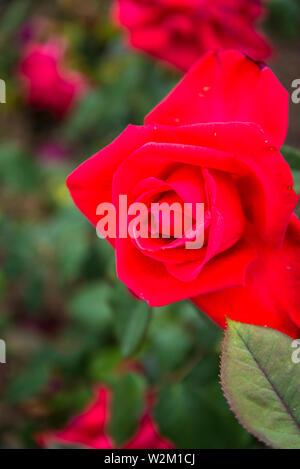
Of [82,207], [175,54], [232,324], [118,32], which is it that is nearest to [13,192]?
A: [118,32]

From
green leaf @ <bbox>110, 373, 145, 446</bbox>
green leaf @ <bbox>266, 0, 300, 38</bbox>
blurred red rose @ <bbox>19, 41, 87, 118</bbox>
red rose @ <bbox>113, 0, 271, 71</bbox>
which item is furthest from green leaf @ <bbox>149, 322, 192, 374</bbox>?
blurred red rose @ <bbox>19, 41, 87, 118</bbox>

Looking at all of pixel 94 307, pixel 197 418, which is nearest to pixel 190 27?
pixel 197 418

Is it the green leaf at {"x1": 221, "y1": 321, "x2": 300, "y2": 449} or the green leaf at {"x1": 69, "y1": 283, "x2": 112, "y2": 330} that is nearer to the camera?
the green leaf at {"x1": 221, "y1": 321, "x2": 300, "y2": 449}

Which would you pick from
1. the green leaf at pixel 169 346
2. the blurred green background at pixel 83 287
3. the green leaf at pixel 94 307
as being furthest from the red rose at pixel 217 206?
the green leaf at pixel 94 307

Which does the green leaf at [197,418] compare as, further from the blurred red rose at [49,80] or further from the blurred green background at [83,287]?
the blurred red rose at [49,80]

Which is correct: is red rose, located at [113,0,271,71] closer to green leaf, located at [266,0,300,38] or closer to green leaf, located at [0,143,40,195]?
green leaf, located at [266,0,300,38]

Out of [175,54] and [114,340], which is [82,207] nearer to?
[175,54]
